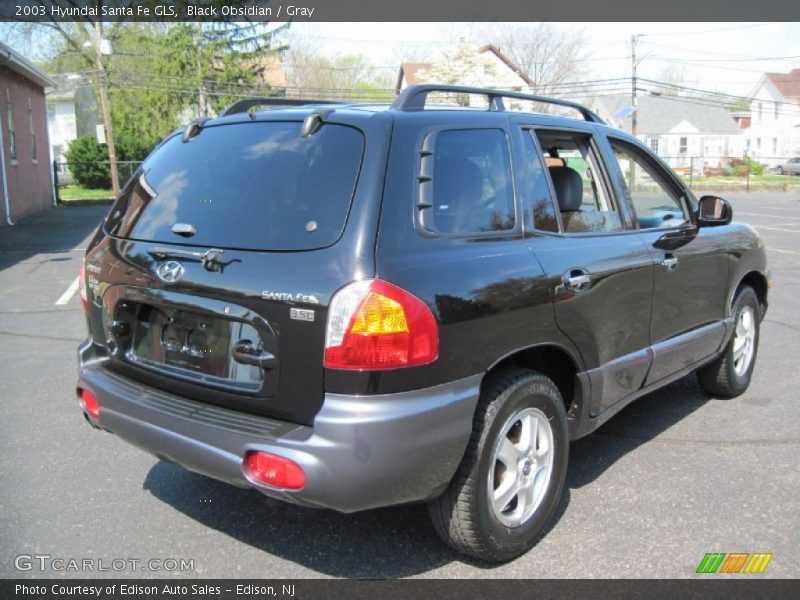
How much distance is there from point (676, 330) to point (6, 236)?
51.2 feet

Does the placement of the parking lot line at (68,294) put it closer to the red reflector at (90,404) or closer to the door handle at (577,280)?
the red reflector at (90,404)

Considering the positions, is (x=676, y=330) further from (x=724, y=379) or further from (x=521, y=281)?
(x=521, y=281)

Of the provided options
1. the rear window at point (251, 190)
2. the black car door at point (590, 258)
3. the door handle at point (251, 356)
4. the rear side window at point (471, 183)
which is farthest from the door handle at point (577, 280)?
the door handle at point (251, 356)

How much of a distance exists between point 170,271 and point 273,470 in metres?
0.94

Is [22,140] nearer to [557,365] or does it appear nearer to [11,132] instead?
[11,132]

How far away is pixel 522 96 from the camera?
12.6ft

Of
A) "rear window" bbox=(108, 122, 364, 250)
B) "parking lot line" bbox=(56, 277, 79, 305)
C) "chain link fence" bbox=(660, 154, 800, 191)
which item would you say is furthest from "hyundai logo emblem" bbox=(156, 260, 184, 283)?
"chain link fence" bbox=(660, 154, 800, 191)

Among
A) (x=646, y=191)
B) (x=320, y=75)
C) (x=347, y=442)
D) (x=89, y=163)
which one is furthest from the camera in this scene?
(x=320, y=75)

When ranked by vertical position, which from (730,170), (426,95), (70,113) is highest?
(70,113)

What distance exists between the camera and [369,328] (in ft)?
8.57

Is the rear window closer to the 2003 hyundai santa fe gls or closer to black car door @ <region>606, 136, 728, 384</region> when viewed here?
the 2003 hyundai santa fe gls

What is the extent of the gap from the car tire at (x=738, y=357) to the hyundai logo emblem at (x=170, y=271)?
372cm

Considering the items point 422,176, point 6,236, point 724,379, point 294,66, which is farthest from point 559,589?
point 294,66

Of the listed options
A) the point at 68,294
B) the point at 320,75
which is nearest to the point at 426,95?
the point at 68,294
